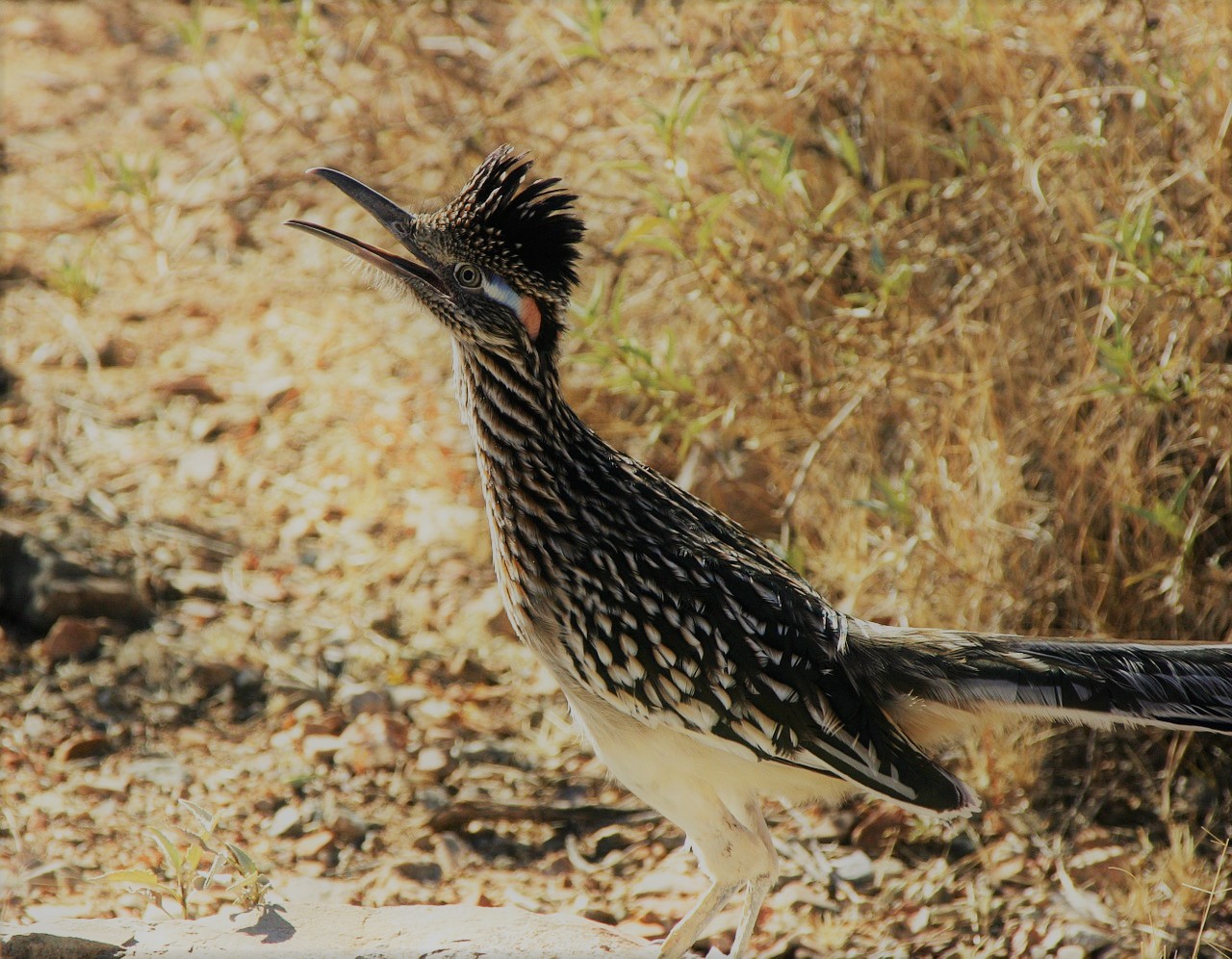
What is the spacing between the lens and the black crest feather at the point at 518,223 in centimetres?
403

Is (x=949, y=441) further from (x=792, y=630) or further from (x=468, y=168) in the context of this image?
(x=468, y=168)

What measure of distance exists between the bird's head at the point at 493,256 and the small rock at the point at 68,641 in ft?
8.02

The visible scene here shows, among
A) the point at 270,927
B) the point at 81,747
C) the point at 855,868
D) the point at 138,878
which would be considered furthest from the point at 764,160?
the point at 81,747

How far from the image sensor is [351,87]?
791cm

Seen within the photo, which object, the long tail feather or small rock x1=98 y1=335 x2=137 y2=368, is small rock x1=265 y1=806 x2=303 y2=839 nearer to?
the long tail feather

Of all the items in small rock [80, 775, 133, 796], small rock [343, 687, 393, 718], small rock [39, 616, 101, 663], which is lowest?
small rock [80, 775, 133, 796]

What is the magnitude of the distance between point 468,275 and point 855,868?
2.53 meters

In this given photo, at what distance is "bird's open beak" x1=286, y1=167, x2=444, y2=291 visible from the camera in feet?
13.2

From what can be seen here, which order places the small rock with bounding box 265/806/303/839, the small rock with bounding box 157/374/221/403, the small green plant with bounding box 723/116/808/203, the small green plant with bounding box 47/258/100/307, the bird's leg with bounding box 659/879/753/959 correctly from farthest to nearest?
the small rock with bounding box 157/374/221/403 → the small green plant with bounding box 47/258/100/307 → the small rock with bounding box 265/806/303/839 → the small green plant with bounding box 723/116/808/203 → the bird's leg with bounding box 659/879/753/959

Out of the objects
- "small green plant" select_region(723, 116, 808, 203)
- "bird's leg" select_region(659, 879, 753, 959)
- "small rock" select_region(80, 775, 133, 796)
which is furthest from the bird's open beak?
"small rock" select_region(80, 775, 133, 796)

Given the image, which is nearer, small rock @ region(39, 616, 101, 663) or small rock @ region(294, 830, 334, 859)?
small rock @ region(294, 830, 334, 859)

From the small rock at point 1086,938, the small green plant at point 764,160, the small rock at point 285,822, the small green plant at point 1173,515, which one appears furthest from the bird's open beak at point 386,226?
the small rock at point 1086,938

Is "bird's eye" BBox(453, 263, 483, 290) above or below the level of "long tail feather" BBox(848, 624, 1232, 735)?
above

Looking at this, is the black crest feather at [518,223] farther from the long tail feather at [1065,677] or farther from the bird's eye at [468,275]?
the long tail feather at [1065,677]
